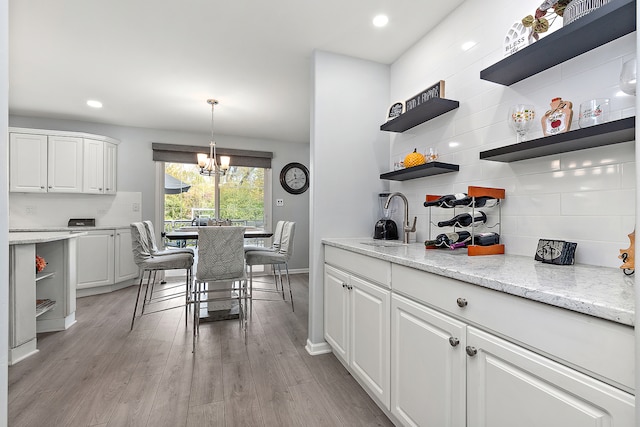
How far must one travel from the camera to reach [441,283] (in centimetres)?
120

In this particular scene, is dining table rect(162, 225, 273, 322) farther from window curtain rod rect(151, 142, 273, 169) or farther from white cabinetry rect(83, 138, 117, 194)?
window curtain rod rect(151, 142, 273, 169)

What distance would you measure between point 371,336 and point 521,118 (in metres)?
1.35

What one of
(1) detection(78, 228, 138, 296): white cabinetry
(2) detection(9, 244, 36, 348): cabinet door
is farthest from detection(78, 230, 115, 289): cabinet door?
(2) detection(9, 244, 36, 348): cabinet door

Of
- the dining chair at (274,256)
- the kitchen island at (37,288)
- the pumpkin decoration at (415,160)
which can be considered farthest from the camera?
the dining chair at (274,256)

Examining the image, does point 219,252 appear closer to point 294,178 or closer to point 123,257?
point 123,257

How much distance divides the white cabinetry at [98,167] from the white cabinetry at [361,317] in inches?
150

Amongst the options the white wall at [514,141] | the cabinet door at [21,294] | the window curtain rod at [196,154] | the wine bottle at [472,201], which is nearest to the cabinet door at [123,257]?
the window curtain rod at [196,154]

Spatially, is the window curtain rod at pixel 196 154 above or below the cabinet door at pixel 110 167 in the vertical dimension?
above

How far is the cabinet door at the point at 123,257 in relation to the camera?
172 inches

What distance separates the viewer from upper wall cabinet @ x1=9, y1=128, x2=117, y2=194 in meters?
3.91

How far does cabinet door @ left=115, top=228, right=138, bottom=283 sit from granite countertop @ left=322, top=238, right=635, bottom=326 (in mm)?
4335

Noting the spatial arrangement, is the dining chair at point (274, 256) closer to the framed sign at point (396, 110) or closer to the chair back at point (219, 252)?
the chair back at point (219, 252)

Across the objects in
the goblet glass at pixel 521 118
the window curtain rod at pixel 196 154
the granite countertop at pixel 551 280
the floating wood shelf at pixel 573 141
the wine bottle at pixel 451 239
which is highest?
the window curtain rod at pixel 196 154

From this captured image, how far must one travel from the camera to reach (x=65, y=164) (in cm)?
410
